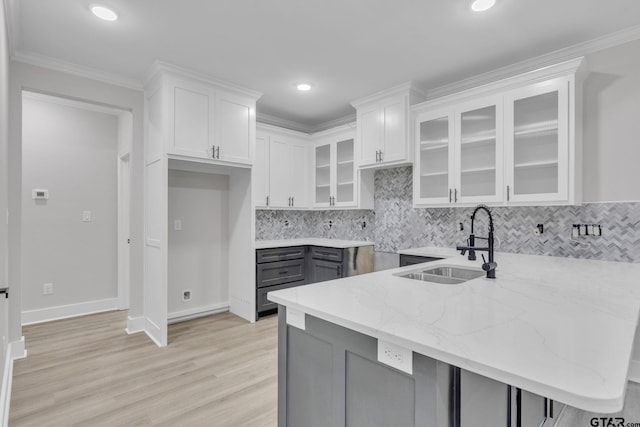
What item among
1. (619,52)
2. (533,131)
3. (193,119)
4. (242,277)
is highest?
(619,52)

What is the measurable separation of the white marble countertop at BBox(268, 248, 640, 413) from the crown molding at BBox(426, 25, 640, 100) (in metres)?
1.92

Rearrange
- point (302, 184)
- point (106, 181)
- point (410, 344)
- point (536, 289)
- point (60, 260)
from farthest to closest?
point (302, 184), point (106, 181), point (60, 260), point (536, 289), point (410, 344)

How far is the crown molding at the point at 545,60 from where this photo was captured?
2586 mm

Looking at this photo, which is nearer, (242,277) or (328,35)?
(328,35)

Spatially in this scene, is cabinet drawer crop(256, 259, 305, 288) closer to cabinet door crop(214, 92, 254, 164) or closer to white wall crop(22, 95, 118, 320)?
cabinet door crop(214, 92, 254, 164)

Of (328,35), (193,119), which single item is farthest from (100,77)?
(328,35)

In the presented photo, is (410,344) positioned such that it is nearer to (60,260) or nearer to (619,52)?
(619,52)

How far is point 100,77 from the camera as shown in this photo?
3.31 m

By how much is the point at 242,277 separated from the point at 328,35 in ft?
9.28

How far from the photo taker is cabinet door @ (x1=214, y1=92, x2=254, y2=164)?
3.56 metres

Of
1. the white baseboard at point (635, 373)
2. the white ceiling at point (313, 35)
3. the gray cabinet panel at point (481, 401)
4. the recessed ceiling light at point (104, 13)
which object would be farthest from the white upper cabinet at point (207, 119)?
the white baseboard at point (635, 373)

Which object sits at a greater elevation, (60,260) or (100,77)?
(100,77)

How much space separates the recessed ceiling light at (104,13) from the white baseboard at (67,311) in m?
3.41

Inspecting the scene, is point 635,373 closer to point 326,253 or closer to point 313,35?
point 313,35
